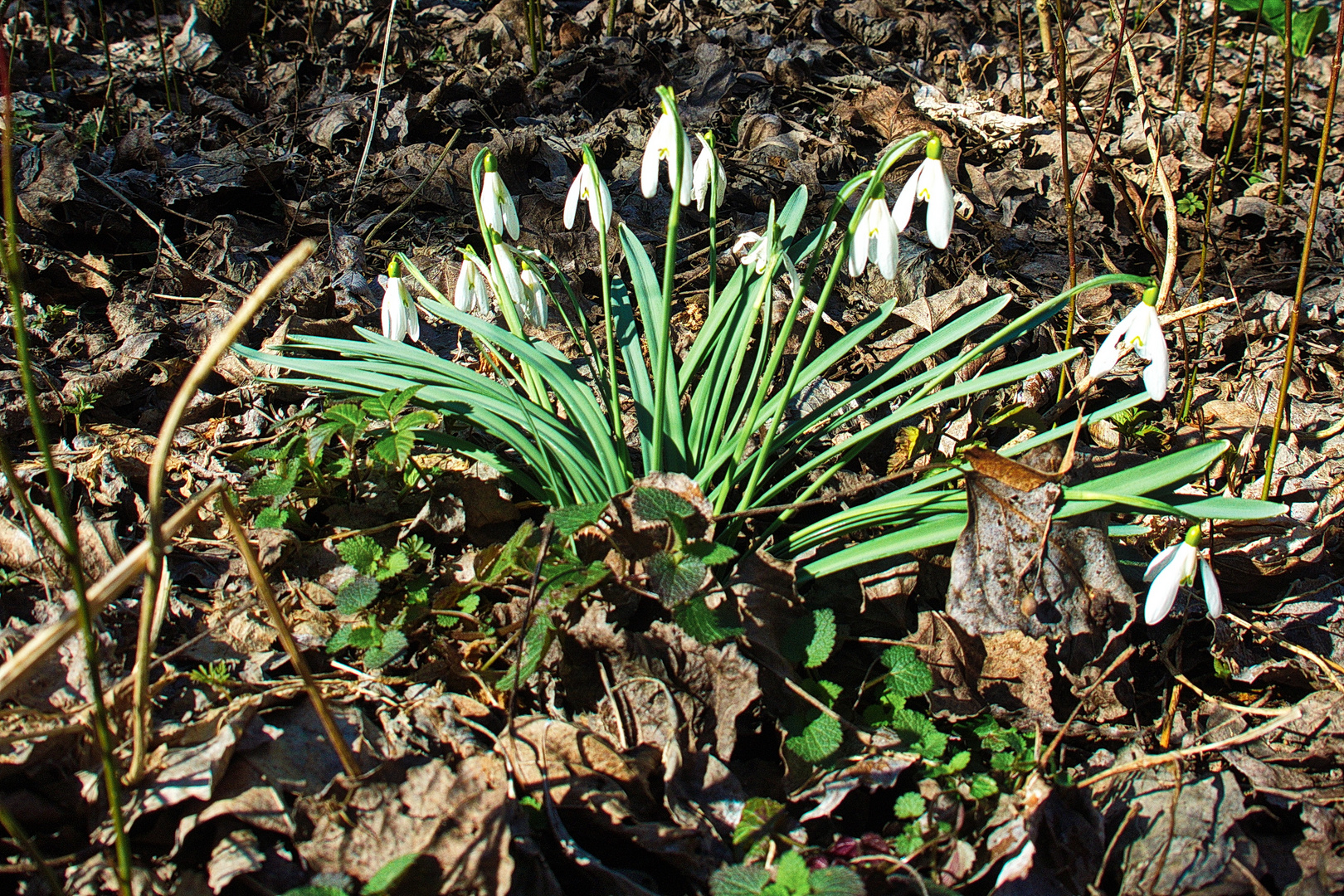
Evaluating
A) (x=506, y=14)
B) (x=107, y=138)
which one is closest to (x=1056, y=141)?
(x=506, y=14)

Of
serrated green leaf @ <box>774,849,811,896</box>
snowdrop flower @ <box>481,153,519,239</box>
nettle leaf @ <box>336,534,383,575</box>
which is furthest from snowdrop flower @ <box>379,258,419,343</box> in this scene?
serrated green leaf @ <box>774,849,811,896</box>

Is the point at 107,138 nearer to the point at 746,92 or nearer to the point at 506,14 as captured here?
the point at 506,14

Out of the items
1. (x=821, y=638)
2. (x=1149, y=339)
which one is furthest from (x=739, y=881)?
(x=1149, y=339)

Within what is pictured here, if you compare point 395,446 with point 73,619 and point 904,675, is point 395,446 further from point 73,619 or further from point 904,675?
point 904,675

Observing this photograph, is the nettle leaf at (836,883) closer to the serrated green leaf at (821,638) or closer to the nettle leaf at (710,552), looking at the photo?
the serrated green leaf at (821,638)

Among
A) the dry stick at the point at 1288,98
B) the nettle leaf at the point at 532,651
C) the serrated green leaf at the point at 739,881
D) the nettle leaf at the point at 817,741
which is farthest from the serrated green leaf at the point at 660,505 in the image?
the dry stick at the point at 1288,98

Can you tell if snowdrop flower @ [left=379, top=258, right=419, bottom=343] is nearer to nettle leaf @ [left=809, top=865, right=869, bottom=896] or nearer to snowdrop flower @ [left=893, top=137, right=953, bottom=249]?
snowdrop flower @ [left=893, top=137, right=953, bottom=249]
